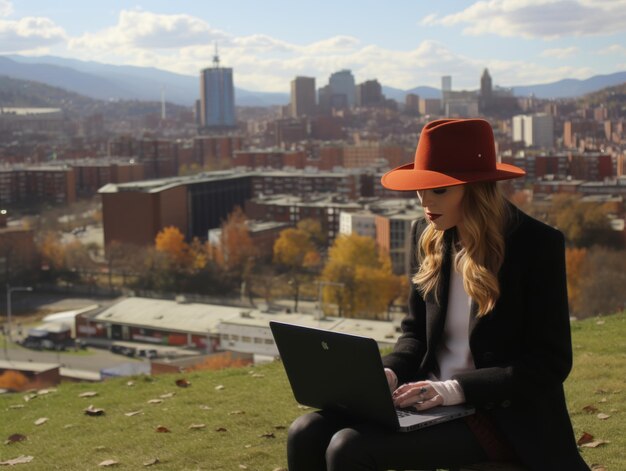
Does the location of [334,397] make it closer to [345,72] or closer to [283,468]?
[283,468]

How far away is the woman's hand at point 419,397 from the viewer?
1.50 meters

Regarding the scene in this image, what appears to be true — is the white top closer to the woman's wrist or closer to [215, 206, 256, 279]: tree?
the woman's wrist

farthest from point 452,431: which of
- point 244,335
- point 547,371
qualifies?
point 244,335

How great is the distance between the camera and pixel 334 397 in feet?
4.94

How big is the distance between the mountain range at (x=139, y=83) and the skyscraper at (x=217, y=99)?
1452 centimetres

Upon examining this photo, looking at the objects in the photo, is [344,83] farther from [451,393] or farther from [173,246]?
[451,393]

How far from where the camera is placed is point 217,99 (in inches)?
3622

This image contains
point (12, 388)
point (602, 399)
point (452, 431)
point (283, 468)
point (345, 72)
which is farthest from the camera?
point (345, 72)

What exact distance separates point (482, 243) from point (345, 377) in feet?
1.04

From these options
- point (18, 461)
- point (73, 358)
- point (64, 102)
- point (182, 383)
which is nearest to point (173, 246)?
point (73, 358)

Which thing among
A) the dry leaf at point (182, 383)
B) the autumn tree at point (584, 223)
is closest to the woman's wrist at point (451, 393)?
the dry leaf at point (182, 383)

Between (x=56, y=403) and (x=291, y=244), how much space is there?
23.9 metres

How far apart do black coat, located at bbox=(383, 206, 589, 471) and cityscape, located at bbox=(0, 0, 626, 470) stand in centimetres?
28

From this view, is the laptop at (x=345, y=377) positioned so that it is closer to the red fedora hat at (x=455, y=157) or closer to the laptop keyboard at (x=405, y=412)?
the laptop keyboard at (x=405, y=412)
